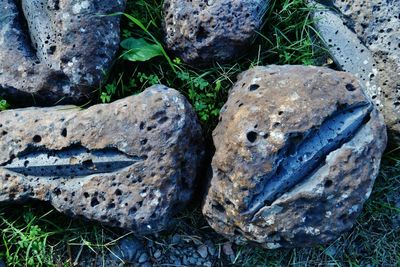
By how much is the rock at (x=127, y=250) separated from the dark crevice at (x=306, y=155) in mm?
803

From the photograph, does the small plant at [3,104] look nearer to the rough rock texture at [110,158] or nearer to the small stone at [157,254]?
the rough rock texture at [110,158]

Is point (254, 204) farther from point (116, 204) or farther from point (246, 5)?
point (246, 5)

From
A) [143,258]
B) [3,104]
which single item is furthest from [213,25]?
[143,258]

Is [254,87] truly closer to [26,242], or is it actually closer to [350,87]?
[350,87]

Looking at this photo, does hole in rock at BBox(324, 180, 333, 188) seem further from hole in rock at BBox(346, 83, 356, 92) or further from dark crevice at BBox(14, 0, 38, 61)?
dark crevice at BBox(14, 0, 38, 61)

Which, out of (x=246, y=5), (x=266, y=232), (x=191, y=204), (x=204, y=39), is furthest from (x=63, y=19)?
(x=266, y=232)

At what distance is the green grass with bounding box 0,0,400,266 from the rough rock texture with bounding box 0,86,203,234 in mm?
260

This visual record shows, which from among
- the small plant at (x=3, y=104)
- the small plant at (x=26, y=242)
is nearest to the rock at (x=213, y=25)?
the small plant at (x=3, y=104)

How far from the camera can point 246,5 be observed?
261 centimetres

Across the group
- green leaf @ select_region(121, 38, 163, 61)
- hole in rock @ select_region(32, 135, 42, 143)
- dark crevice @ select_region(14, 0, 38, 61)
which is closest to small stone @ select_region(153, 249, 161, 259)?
hole in rock @ select_region(32, 135, 42, 143)

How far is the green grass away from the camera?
9.13ft

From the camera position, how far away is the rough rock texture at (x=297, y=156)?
2.23 meters

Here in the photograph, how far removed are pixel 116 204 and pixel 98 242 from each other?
0.45 meters

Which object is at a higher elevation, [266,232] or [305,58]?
[305,58]
